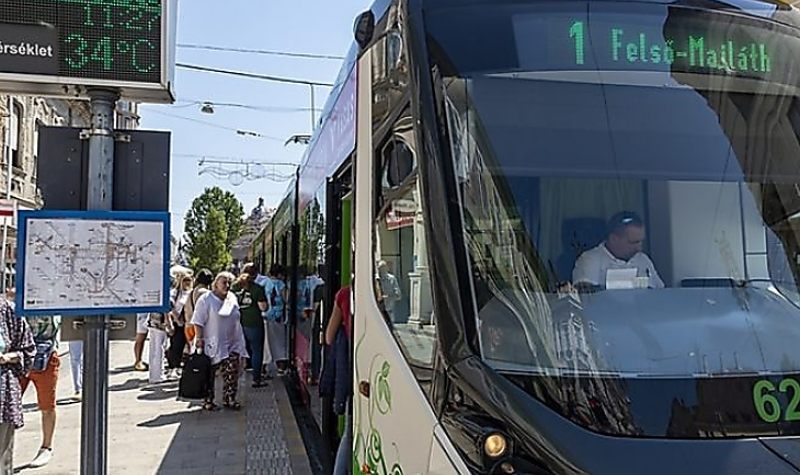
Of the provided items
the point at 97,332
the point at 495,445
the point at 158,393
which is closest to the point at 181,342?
the point at 158,393

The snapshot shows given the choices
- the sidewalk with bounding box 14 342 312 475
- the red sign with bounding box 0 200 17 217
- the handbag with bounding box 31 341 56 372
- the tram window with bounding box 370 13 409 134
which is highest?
the red sign with bounding box 0 200 17 217

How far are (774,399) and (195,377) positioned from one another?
7.98 meters

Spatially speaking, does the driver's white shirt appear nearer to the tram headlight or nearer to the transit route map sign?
the tram headlight

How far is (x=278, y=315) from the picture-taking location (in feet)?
38.0

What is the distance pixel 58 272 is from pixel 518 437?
2829mm

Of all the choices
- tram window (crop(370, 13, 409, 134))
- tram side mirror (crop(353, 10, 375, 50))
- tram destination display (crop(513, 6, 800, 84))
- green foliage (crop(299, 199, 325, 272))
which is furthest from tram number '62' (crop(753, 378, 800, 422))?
green foliage (crop(299, 199, 325, 272))

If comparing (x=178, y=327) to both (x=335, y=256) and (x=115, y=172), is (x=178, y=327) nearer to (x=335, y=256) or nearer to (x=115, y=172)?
(x=335, y=256)

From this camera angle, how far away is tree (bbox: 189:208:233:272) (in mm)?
59388

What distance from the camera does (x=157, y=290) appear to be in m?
4.23

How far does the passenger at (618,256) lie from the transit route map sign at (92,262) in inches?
98.7

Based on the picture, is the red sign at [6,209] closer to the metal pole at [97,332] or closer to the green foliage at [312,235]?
the green foliage at [312,235]

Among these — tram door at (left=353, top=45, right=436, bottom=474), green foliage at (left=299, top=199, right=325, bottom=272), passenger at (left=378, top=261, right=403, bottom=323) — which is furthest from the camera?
green foliage at (left=299, top=199, right=325, bottom=272)

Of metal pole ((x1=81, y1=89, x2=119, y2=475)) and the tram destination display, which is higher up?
the tram destination display

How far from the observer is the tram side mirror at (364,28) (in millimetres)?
3701
